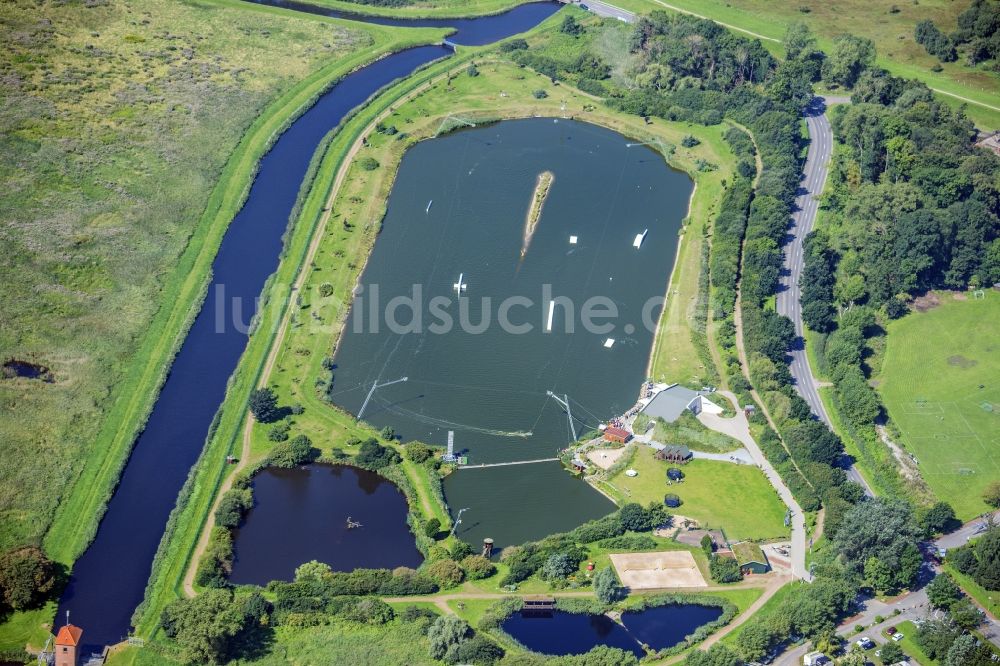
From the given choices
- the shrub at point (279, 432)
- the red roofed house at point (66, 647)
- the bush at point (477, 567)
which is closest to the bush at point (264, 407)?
the shrub at point (279, 432)

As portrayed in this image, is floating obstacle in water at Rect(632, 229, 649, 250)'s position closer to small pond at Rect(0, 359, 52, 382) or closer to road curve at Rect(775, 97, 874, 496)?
road curve at Rect(775, 97, 874, 496)

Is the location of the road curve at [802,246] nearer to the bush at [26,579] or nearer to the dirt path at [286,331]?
the dirt path at [286,331]

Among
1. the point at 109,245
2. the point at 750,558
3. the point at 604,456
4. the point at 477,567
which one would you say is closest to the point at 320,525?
the point at 477,567

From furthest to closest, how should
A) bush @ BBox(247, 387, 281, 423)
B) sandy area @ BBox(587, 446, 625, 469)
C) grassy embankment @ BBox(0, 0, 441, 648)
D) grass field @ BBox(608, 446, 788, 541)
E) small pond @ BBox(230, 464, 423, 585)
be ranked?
bush @ BBox(247, 387, 281, 423) < sandy area @ BBox(587, 446, 625, 469) < grassy embankment @ BBox(0, 0, 441, 648) < grass field @ BBox(608, 446, 788, 541) < small pond @ BBox(230, 464, 423, 585)

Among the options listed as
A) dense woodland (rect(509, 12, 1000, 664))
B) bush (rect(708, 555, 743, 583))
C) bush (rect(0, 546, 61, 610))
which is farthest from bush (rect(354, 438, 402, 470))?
dense woodland (rect(509, 12, 1000, 664))

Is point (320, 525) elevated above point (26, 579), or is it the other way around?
point (320, 525)

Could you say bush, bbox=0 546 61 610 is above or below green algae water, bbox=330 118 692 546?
below

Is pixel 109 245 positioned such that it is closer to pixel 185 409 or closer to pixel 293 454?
pixel 185 409
